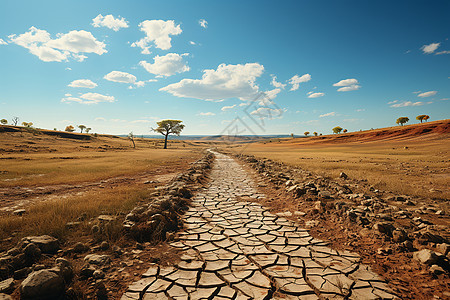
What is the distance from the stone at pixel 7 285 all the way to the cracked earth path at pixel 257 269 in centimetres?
151

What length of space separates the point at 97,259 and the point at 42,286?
85cm

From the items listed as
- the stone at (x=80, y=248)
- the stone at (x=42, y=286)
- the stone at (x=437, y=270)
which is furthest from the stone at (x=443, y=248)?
the stone at (x=80, y=248)

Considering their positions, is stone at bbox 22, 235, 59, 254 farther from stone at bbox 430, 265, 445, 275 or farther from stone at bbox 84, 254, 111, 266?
stone at bbox 430, 265, 445, 275

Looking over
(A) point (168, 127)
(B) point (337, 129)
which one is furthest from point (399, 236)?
(B) point (337, 129)

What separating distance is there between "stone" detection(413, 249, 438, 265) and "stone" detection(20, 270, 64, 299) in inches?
209

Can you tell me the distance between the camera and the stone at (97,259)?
3195 millimetres

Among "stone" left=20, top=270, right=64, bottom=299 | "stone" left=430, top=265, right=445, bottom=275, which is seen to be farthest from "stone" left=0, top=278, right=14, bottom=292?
"stone" left=430, top=265, right=445, bottom=275

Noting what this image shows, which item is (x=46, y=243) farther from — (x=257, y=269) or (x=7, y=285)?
(x=257, y=269)

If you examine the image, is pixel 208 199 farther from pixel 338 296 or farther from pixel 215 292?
pixel 338 296

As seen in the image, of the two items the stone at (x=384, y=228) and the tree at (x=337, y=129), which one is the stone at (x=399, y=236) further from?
the tree at (x=337, y=129)

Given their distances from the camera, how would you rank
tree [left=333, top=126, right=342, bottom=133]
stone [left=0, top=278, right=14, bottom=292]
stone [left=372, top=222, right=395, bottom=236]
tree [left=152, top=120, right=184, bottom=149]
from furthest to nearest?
1. tree [left=333, top=126, right=342, bottom=133]
2. tree [left=152, top=120, right=184, bottom=149]
3. stone [left=372, top=222, right=395, bottom=236]
4. stone [left=0, top=278, right=14, bottom=292]

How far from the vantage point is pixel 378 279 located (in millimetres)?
2902

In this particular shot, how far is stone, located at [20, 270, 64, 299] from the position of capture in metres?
2.38

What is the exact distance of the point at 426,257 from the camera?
3.07 meters
